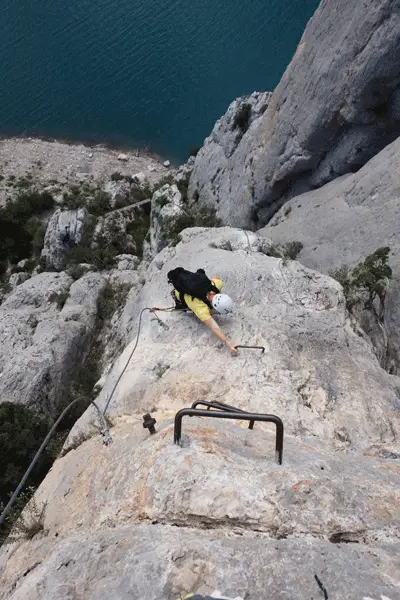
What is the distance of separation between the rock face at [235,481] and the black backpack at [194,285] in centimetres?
84

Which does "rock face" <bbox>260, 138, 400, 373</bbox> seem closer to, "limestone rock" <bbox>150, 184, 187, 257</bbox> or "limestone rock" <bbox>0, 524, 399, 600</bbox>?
"limestone rock" <bbox>0, 524, 399, 600</bbox>

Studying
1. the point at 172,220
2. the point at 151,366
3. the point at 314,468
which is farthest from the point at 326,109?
the point at 314,468

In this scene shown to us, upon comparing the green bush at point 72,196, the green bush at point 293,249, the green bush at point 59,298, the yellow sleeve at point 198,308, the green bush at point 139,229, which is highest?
the green bush at point 72,196

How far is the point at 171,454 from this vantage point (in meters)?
4.96

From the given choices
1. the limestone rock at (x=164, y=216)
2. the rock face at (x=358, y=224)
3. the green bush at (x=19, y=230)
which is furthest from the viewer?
the green bush at (x=19, y=230)

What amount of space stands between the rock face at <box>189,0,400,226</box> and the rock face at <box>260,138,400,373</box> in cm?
139

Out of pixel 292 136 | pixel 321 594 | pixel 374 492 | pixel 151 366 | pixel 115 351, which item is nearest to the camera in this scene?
pixel 321 594

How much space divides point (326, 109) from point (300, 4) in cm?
3713

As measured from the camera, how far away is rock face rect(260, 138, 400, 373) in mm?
11367

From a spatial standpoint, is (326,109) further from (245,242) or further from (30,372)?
(30,372)

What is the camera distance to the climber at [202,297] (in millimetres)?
9039

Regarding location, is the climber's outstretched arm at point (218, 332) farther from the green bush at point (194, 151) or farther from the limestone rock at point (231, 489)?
the green bush at point (194, 151)

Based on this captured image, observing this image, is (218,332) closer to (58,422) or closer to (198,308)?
(198,308)

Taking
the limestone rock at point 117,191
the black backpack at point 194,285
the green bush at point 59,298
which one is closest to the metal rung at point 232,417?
the black backpack at point 194,285
